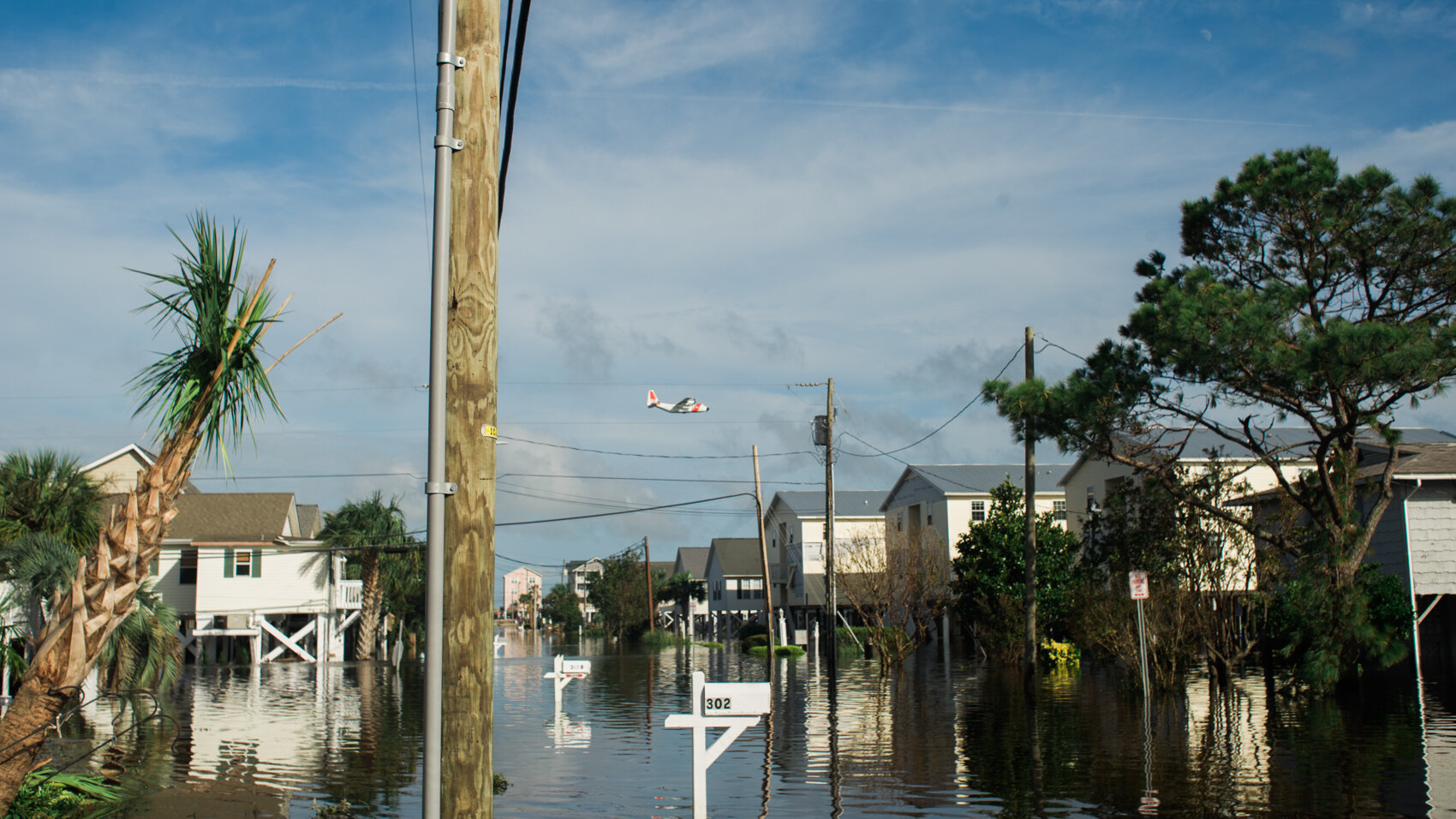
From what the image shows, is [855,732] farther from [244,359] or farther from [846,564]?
[846,564]

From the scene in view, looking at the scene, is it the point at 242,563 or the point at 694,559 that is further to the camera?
the point at 694,559

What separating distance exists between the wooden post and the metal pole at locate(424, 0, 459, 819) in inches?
2.6

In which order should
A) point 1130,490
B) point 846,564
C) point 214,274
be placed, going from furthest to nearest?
point 846,564
point 1130,490
point 214,274

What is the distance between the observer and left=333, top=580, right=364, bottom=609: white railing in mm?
48688

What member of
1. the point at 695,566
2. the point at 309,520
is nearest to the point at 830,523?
the point at 309,520

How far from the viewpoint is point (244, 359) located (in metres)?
9.66

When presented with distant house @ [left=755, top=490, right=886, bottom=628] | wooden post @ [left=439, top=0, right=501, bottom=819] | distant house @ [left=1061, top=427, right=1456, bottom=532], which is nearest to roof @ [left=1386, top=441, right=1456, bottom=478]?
distant house @ [left=1061, top=427, right=1456, bottom=532]

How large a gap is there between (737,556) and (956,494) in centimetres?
3100

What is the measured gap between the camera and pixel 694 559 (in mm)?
109062

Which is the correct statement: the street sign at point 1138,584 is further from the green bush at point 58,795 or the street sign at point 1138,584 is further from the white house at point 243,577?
the white house at point 243,577

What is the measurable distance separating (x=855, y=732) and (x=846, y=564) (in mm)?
23526

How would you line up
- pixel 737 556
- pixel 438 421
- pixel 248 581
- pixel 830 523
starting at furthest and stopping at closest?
1. pixel 737 556
2. pixel 248 581
3. pixel 830 523
4. pixel 438 421

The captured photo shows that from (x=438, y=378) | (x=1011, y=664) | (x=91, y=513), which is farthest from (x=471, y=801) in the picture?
(x=1011, y=664)

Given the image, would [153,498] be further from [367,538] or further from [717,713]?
[367,538]
